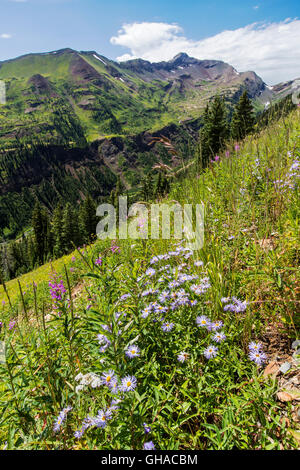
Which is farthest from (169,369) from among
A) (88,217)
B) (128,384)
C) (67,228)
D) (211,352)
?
(67,228)

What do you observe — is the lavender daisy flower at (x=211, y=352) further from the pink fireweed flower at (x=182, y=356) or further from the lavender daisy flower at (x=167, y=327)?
the lavender daisy flower at (x=167, y=327)

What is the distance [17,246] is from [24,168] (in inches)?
4276

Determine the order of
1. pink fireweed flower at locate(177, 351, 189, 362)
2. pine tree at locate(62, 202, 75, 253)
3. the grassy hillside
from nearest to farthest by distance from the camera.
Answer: the grassy hillside
pink fireweed flower at locate(177, 351, 189, 362)
pine tree at locate(62, 202, 75, 253)

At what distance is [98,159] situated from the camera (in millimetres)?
196250

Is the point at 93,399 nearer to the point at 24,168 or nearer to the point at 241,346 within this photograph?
the point at 241,346

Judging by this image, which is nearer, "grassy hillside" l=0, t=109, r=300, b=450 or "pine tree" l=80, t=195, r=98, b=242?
"grassy hillside" l=0, t=109, r=300, b=450

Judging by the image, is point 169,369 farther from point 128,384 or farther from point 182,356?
point 128,384

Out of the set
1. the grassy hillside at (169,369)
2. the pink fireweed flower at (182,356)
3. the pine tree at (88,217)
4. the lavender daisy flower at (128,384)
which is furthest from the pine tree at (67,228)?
the lavender daisy flower at (128,384)

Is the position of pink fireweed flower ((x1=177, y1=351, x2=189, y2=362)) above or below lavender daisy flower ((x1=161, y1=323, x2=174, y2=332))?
below

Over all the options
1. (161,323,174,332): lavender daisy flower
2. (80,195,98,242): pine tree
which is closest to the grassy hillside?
(161,323,174,332): lavender daisy flower

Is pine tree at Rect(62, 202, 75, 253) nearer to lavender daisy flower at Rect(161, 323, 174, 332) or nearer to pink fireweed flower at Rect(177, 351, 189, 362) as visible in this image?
lavender daisy flower at Rect(161, 323, 174, 332)

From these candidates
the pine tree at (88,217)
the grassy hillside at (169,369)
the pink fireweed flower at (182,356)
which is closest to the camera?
the grassy hillside at (169,369)
